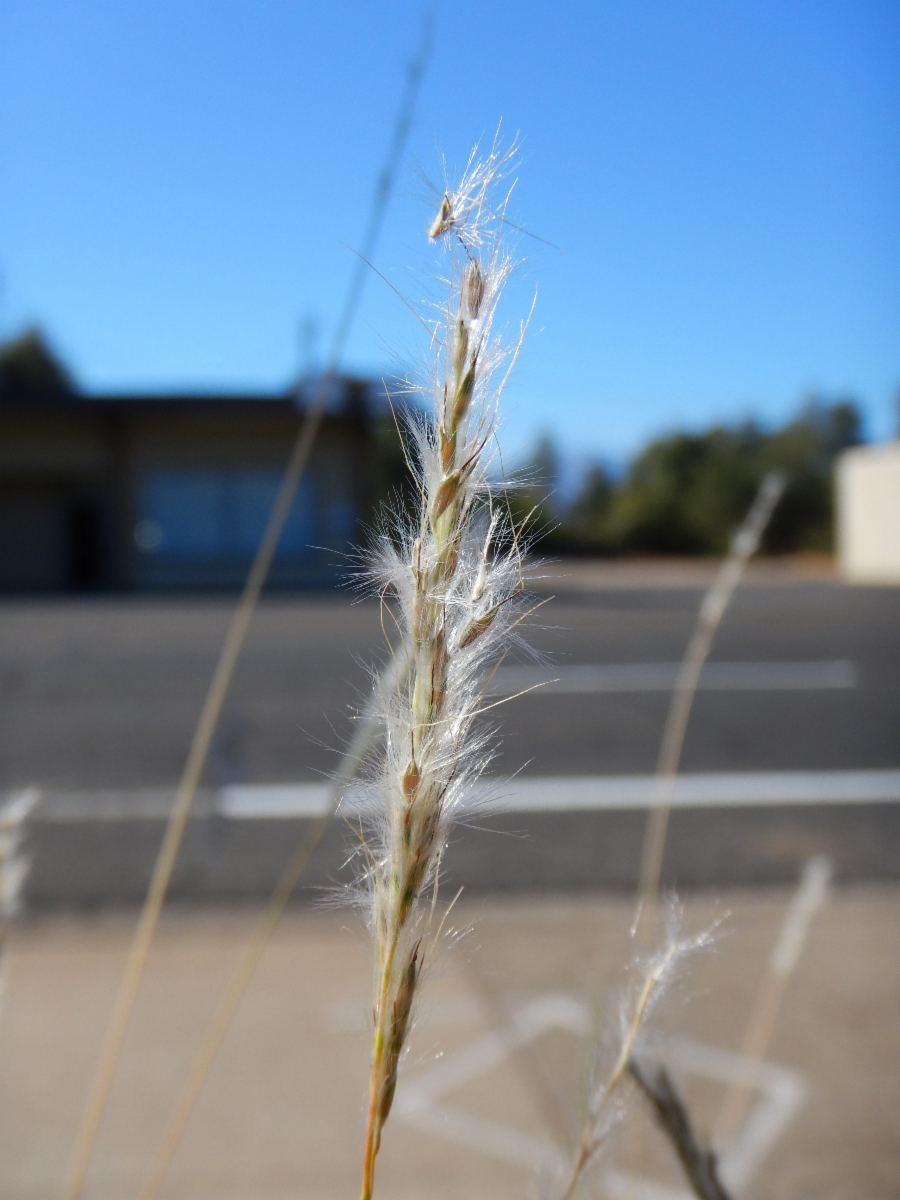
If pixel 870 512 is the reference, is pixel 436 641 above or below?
below

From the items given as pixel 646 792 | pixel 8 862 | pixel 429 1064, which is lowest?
pixel 646 792

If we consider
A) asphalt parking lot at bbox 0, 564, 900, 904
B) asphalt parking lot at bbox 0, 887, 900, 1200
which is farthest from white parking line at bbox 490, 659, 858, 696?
asphalt parking lot at bbox 0, 887, 900, 1200

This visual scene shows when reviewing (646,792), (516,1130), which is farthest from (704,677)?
(516,1130)

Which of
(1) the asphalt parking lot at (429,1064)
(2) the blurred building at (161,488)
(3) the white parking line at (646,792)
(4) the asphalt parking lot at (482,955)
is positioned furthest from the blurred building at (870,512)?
(1) the asphalt parking lot at (429,1064)

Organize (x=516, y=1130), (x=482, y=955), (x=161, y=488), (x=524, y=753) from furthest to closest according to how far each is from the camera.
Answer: (x=161, y=488), (x=524, y=753), (x=482, y=955), (x=516, y=1130)

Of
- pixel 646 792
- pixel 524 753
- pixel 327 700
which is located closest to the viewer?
pixel 646 792

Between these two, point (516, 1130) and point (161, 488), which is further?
point (161, 488)

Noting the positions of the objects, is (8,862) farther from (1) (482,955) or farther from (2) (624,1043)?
(1) (482,955)
